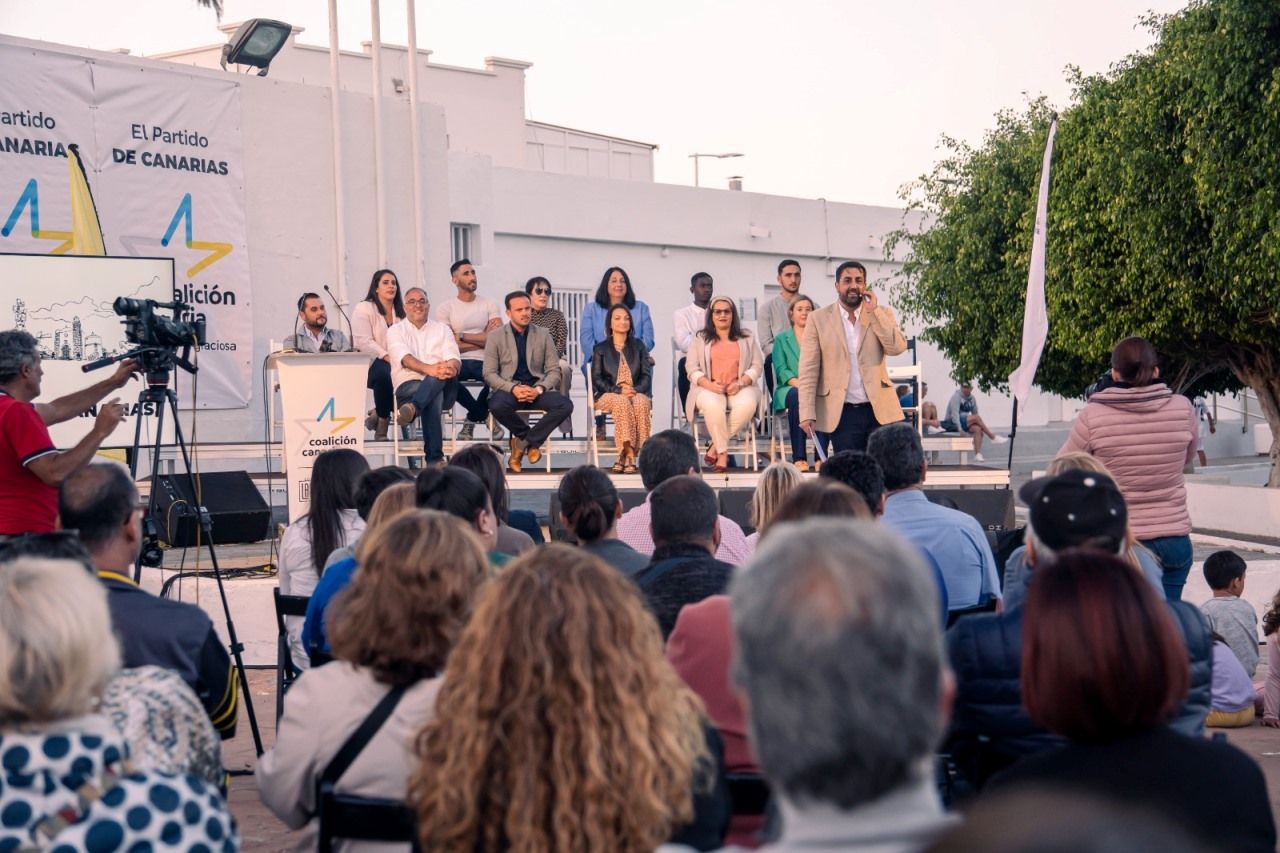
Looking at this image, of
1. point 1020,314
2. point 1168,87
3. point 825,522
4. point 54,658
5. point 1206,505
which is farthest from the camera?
point 1020,314

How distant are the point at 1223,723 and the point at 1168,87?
1025 centimetres

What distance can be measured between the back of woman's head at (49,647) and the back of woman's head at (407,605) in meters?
0.59

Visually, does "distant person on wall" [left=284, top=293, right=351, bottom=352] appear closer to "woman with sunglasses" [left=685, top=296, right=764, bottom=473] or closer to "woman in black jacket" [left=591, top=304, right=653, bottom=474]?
"woman in black jacket" [left=591, top=304, right=653, bottom=474]

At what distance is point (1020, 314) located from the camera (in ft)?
71.5

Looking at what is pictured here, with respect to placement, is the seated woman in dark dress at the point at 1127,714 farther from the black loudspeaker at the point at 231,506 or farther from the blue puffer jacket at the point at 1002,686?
the black loudspeaker at the point at 231,506

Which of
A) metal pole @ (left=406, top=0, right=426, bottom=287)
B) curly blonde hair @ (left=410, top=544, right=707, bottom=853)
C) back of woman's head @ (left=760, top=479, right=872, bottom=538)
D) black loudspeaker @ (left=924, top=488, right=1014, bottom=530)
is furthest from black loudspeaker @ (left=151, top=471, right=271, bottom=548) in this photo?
curly blonde hair @ (left=410, top=544, right=707, bottom=853)

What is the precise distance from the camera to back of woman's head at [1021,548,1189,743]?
2158mm

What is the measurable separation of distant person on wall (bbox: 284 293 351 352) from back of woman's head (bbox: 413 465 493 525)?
22.3 ft

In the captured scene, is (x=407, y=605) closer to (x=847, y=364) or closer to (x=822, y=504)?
(x=822, y=504)

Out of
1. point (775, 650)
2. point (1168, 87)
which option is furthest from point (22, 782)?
point (1168, 87)

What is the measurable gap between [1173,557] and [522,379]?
573 cm

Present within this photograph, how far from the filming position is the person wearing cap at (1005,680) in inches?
126

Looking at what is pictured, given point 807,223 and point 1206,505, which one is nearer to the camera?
point 1206,505

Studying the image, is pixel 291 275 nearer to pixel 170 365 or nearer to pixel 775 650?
pixel 170 365
